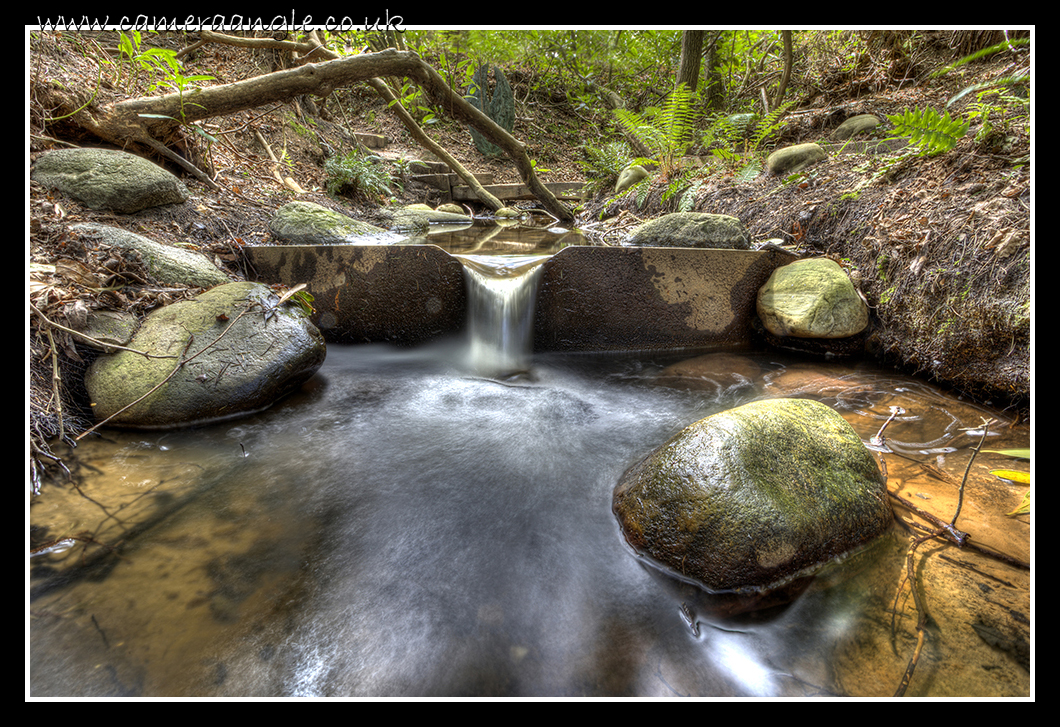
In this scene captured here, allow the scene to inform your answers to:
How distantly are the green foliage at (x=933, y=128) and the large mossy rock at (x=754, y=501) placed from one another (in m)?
3.17

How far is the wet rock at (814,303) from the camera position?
13.2 feet

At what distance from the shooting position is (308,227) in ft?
17.7

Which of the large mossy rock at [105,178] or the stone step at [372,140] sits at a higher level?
the stone step at [372,140]

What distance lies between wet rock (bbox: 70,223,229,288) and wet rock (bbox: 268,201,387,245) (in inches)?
61.6

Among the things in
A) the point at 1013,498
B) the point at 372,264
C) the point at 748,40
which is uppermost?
the point at 748,40

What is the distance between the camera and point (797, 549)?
1.81 metres

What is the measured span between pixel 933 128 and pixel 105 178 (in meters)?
7.21

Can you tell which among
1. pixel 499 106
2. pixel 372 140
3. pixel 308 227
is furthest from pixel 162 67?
pixel 499 106

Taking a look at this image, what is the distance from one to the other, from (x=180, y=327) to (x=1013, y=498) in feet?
16.0

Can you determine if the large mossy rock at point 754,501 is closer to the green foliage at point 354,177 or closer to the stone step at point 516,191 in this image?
the green foliage at point 354,177

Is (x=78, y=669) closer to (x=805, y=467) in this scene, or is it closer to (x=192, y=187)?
(x=805, y=467)

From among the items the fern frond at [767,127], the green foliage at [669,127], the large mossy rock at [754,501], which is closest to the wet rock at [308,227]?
the large mossy rock at [754,501]

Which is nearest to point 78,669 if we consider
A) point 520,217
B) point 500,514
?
point 500,514

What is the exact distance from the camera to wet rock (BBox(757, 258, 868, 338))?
13.2 feet
